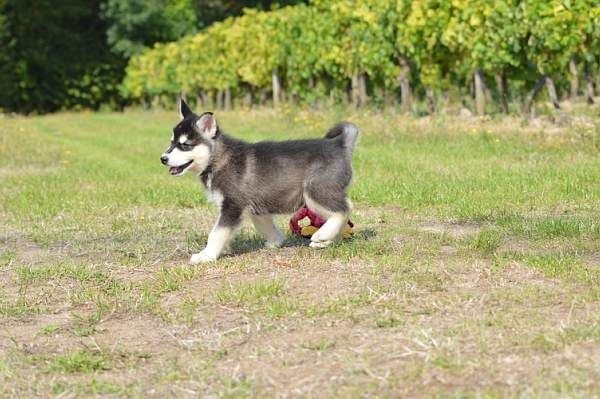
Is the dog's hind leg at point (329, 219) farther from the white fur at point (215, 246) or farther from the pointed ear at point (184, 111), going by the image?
the pointed ear at point (184, 111)

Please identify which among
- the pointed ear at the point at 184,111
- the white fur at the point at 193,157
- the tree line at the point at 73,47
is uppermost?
the pointed ear at the point at 184,111

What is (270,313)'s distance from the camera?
5.76m

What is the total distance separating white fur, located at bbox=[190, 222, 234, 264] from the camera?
24.8 feet

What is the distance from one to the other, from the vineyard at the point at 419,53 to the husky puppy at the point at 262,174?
1053 cm

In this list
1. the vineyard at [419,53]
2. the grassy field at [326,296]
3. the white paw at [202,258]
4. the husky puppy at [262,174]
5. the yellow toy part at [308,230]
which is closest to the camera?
the grassy field at [326,296]

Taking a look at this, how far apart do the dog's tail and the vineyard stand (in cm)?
1016

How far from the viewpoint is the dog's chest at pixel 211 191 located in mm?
7785

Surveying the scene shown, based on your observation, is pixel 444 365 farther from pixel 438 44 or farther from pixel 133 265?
pixel 438 44

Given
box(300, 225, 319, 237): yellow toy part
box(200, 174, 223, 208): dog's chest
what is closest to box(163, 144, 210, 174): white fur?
box(200, 174, 223, 208): dog's chest

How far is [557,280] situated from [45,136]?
22062 millimetres

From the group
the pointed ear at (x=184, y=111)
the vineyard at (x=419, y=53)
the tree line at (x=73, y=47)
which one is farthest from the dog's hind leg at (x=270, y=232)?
the tree line at (x=73, y=47)

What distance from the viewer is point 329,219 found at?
7734 millimetres

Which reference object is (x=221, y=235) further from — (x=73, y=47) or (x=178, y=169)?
(x=73, y=47)

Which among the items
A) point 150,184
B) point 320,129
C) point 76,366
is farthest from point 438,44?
point 76,366
